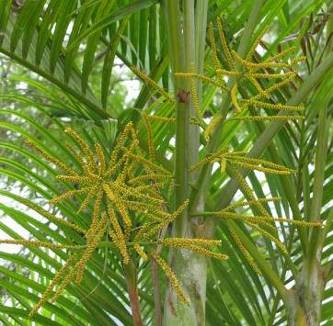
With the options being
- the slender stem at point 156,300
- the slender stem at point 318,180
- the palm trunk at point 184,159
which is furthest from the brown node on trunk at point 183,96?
the slender stem at point 318,180

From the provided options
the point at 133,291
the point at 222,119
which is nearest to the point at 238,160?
the point at 222,119

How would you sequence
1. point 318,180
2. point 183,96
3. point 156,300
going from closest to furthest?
point 183,96 → point 156,300 → point 318,180

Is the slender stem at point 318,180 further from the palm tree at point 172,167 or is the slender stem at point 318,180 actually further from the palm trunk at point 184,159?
the palm trunk at point 184,159

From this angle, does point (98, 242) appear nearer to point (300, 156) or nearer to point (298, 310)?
point (298, 310)

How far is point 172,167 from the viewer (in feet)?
3.30

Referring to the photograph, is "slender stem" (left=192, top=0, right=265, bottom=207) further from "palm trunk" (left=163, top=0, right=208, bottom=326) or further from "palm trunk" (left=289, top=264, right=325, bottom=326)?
"palm trunk" (left=289, top=264, right=325, bottom=326)

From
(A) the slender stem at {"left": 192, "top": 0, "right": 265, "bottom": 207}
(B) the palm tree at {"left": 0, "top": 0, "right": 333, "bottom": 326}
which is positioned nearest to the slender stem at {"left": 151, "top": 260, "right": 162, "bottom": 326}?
(B) the palm tree at {"left": 0, "top": 0, "right": 333, "bottom": 326}

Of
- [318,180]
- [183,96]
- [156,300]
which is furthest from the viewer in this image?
[318,180]

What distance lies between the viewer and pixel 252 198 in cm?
88

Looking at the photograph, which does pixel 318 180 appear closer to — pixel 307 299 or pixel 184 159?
pixel 307 299

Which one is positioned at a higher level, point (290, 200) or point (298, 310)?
point (290, 200)

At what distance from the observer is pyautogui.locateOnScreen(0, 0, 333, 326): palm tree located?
823 mm

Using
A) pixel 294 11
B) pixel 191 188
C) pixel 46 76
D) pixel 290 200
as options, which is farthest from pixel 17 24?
pixel 294 11

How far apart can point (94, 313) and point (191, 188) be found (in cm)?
32
